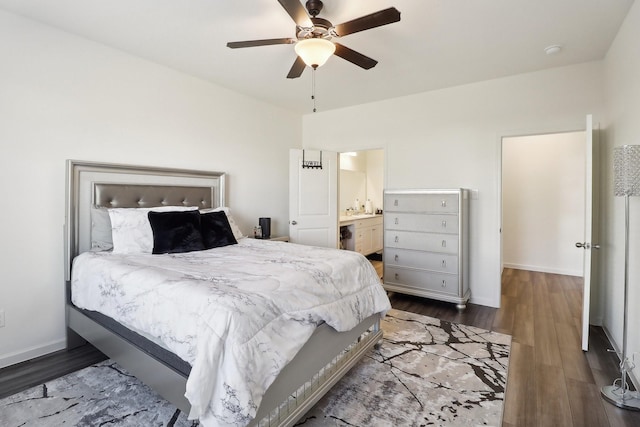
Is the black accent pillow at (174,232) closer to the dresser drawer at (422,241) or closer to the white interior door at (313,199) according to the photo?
the white interior door at (313,199)

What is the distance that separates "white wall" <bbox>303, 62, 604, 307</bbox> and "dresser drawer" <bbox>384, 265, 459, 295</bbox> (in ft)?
1.29

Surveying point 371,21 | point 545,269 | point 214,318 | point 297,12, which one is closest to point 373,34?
point 371,21

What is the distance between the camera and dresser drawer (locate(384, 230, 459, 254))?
3.56 m

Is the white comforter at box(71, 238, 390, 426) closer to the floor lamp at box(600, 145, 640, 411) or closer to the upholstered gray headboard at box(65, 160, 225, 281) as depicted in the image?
the upholstered gray headboard at box(65, 160, 225, 281)

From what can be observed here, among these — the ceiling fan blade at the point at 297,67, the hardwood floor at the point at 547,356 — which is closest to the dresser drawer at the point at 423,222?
the hardwood floor at the point at 547,356

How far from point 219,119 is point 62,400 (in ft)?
9.90

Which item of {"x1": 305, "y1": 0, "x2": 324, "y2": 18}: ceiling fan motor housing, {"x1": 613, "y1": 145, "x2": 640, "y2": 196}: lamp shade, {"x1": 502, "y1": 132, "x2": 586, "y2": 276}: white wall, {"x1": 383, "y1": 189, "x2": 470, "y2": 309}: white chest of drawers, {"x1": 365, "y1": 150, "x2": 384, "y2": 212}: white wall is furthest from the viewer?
{"x1": 365, "y1": 150, "x2": 384, "y2": 212}: white wall

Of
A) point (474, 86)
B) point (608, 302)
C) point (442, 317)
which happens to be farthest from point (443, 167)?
point (608, 302)

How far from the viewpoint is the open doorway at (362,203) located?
225 inches

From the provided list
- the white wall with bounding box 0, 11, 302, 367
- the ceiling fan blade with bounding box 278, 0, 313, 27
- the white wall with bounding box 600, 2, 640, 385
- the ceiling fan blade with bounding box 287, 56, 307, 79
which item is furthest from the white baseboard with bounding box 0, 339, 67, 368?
the white wall with bounding box 600, 2, 640, 385

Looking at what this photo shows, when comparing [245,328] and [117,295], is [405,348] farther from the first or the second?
[117,295]

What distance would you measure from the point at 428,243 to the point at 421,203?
19.0 inches

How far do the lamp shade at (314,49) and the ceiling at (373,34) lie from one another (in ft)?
1.14

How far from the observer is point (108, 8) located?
2270mm
